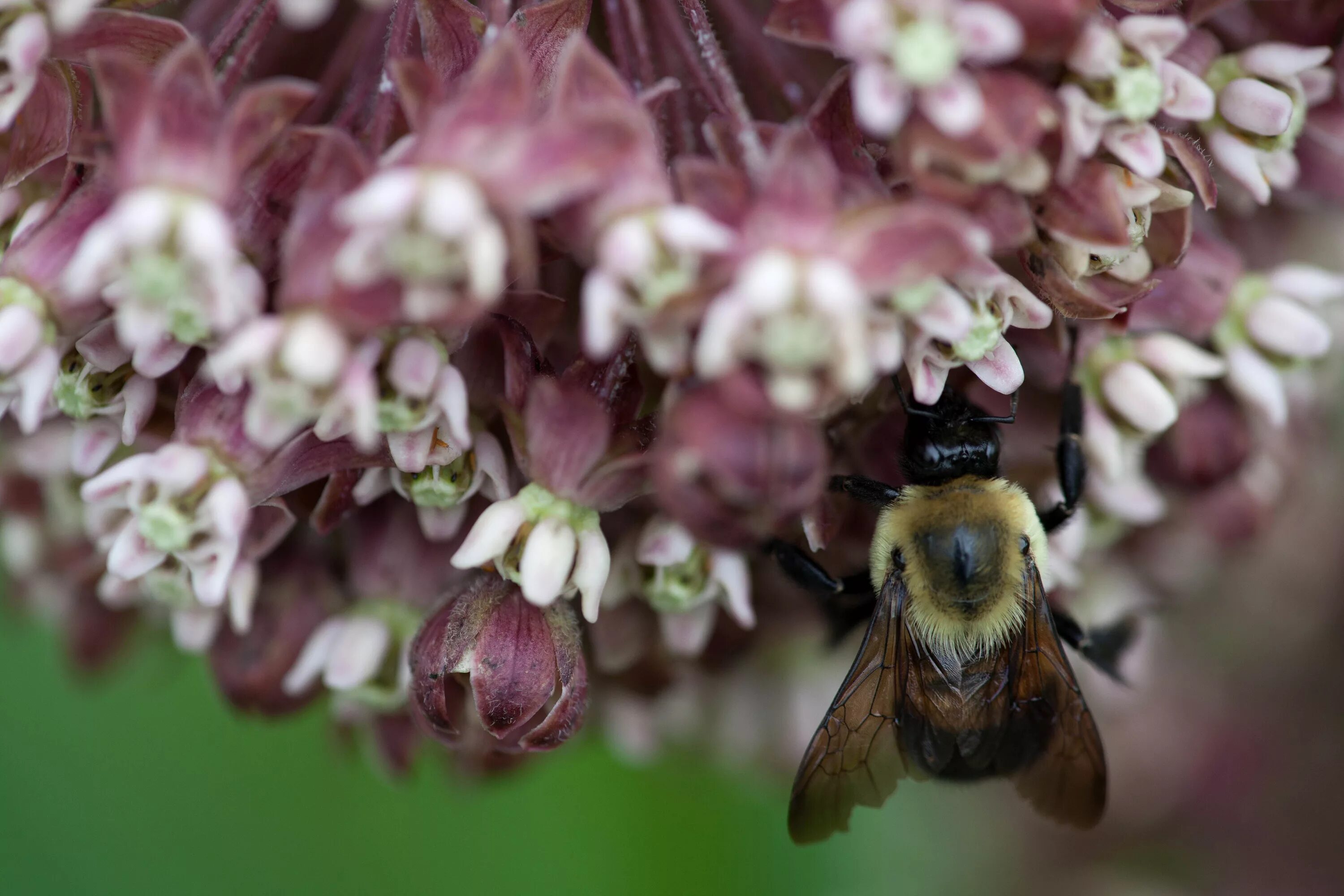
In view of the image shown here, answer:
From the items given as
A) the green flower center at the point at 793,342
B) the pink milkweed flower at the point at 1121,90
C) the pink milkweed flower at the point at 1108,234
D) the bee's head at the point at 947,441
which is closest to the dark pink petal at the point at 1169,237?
the pink milkweed flower at the point at 1108,234

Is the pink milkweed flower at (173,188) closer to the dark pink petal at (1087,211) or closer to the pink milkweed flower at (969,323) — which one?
the pink milkweed flower at (969,323)

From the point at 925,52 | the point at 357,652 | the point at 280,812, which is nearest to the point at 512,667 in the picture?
the point at 357,652

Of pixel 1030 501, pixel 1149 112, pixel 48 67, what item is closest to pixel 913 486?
pixel 1030 501

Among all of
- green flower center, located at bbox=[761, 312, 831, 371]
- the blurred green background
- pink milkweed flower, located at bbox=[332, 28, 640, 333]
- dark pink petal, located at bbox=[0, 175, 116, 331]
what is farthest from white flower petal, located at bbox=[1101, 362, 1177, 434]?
the blurred green background

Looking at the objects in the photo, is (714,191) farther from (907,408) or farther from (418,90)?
(907,408)

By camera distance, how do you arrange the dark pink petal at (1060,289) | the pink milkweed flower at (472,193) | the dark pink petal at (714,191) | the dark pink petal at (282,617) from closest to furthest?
the pink milkweed flower at (472,193)
the dark pink petal at (714,191)
the dark pink petal at (1060,289)
the dark pink petal at (282,617)
